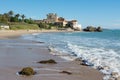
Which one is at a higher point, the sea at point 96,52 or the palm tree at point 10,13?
the palm tree at point 10,13

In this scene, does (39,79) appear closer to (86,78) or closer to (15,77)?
(15,77)

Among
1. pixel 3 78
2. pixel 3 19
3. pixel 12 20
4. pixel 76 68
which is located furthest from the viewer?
pixel 12 20

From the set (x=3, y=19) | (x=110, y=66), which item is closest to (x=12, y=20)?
(x=3, y=19)

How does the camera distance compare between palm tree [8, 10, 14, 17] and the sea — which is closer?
the sea

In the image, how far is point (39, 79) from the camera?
1285 centimetres

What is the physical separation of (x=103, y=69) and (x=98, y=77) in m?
2.49

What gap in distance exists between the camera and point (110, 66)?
17.2 meters

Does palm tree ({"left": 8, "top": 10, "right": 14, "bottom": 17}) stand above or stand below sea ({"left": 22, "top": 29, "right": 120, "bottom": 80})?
above

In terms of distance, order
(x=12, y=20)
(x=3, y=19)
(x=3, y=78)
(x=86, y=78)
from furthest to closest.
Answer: (x=12, y=20), (x=3, y=19), (x=86, y=78), (x=3, y=78)

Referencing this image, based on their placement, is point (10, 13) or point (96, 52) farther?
point (10, 13)

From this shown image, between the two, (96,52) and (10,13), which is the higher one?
(10,13)

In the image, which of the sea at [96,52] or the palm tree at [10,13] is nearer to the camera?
the sea at [96,52]

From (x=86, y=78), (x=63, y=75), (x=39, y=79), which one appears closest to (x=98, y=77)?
(x=86, y=78)

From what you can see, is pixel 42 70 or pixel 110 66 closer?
pixel 42 70
